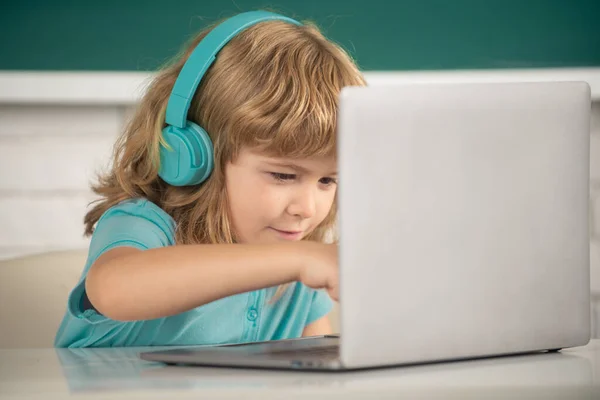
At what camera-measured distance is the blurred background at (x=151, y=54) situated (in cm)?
161

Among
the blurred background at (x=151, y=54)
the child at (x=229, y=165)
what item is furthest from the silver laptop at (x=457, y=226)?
the blurred background at (x=151, y=54)

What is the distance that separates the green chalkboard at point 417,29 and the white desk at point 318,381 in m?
1.05

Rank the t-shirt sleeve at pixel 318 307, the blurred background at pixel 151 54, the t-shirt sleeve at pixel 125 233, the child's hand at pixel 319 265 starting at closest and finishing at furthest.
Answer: the child's hand at pixel 319 265, the t-shirt sleeve at pixel 125 233, the t-shirt sleeve at pixel 318 307, the blurred background at pixel 151 54

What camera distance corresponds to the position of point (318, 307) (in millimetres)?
1358

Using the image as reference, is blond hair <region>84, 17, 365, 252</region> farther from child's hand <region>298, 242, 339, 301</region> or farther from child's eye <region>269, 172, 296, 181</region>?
child's hand <region>298, 242, 339, 301</region>

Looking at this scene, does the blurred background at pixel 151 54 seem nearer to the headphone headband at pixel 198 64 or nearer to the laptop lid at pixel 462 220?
the headphone headband at pixel 198 64

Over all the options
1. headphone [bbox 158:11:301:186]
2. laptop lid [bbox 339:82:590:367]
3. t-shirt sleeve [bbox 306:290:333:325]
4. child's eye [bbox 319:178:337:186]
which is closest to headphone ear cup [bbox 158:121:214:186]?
headphone [bbox 158:11:301:186]

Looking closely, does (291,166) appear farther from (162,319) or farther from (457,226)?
(457,226)

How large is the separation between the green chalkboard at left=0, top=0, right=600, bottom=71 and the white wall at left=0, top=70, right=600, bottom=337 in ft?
0.11

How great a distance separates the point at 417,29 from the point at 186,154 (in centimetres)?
78

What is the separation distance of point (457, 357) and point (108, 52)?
117 cm

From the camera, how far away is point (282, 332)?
4.24 ft

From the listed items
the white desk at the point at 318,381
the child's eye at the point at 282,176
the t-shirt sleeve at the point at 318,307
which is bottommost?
the white desk at the point at 318,381

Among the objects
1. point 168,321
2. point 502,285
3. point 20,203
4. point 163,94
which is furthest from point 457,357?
point 20,203
